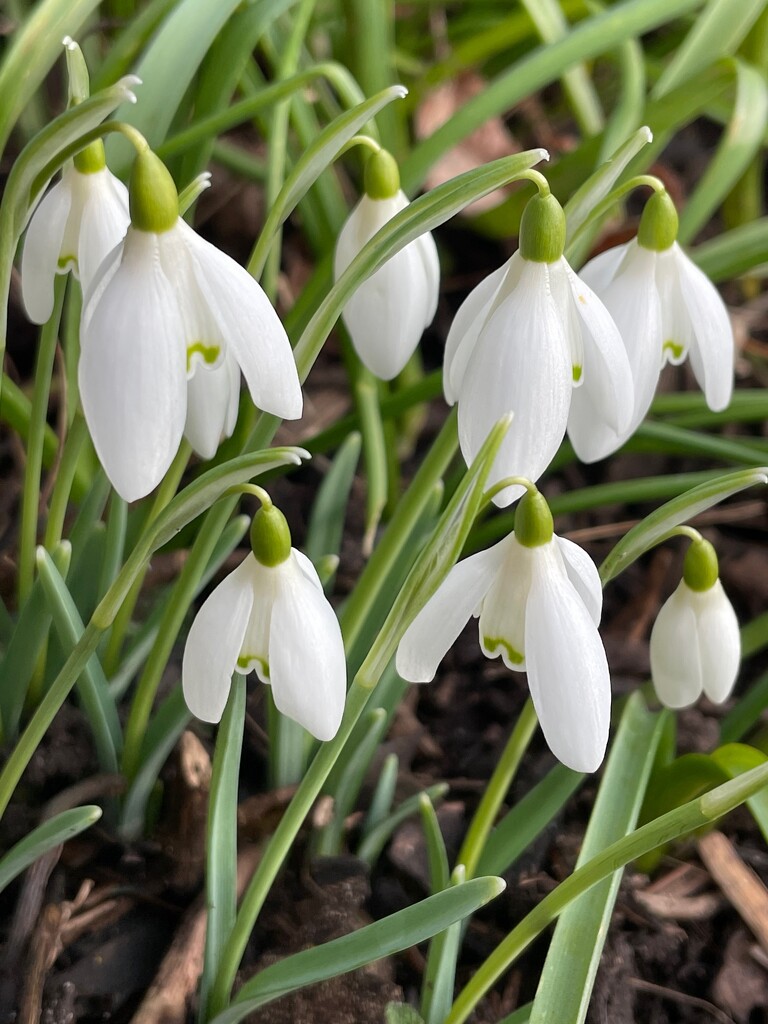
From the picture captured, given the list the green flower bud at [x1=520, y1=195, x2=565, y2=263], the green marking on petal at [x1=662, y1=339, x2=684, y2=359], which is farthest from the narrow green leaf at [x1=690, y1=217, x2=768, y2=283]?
the green flower bud at [x1=520, y1=195, x2=565, y2=263]

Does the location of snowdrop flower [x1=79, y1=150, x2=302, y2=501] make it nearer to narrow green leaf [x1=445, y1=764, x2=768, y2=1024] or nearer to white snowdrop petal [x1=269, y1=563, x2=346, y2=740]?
white snowdrop petal [x1=269, y1=563, x2=346, y2=740]

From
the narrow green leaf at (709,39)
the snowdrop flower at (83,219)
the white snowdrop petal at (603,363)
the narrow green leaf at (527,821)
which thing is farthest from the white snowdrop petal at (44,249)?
the narrow green leaf at (709,39)

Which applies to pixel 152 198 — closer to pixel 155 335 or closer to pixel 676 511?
pixel 155 335

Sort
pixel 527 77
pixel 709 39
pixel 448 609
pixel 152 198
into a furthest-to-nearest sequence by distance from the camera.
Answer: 1. pixel 709 39
2. pixel 527 77
3. pixel 448 609
4. pixel 152 198

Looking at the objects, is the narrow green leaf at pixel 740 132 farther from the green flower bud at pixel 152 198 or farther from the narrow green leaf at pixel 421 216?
the green flower bud at pixel 152 198

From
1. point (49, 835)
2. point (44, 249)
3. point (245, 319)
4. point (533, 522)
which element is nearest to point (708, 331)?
point (533, 522)

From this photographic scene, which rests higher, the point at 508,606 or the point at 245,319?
the point at 245,319

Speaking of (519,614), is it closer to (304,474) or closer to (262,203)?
(304,474)
